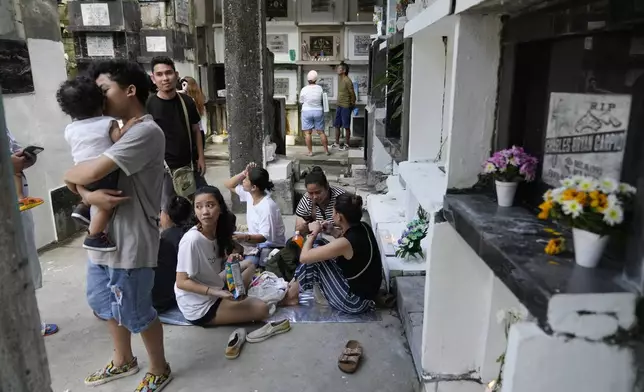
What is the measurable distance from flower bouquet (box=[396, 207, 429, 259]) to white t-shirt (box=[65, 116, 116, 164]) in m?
2.38

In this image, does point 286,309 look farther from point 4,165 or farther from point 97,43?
point 97,43

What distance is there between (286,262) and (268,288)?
1.08 feet

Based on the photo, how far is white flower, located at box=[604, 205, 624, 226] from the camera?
136 cm

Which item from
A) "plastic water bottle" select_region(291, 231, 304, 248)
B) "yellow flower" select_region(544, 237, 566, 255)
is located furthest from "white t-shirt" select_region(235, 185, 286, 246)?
"yellow flower" select_region(544, 237, 566, 255)

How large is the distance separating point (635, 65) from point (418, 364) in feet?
6.36

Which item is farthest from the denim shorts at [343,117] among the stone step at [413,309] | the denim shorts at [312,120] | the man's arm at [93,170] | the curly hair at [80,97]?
the man's arm at [93,170]

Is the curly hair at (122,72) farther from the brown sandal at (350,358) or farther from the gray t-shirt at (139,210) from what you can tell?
the brown sandal at (350,358)

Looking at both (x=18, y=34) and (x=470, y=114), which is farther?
(x=18, y=34)

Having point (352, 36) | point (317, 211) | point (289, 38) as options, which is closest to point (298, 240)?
point (317, 211)

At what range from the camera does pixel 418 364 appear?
276 cm

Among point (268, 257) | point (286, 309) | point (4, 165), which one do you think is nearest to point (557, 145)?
point (4, 165)

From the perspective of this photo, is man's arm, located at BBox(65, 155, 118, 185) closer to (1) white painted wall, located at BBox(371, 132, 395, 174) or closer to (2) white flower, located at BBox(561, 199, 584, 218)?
(2) white flower, located at BBox(561, 199, 584, 218)

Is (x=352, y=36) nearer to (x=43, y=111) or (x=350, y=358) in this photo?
(x=43, y=111)

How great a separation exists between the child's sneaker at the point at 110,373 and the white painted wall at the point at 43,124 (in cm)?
256
